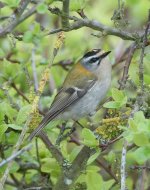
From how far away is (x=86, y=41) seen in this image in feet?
17.8

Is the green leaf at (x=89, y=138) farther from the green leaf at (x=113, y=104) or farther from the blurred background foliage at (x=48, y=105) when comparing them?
the green leaf at (x=113, y=104)

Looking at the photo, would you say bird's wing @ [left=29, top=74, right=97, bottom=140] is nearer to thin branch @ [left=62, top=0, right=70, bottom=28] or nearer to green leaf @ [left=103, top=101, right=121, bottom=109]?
thin branch @ [left=62, top=0, right=70, bottom=28]

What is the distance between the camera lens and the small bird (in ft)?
15.9

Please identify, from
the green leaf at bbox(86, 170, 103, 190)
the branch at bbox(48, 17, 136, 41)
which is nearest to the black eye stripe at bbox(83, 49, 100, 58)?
the branch at bbox(48, 17, 136, 41)

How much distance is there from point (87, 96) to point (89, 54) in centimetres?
45

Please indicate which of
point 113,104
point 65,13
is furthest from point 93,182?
point 65,13

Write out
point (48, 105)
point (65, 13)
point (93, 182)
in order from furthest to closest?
point (48, 105) < point (93, 182) < point (65, 13)

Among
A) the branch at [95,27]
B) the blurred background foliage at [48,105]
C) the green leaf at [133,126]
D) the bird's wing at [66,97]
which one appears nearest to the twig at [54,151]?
the blurred background foliage at [48,105]

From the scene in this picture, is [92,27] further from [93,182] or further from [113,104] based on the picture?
[93,182]

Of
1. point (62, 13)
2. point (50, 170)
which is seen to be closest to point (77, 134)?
point (50, 170)

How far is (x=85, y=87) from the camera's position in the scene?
5.15 m

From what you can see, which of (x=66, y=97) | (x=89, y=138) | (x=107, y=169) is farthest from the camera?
(x=66, y=97)

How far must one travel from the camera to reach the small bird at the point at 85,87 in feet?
15.9

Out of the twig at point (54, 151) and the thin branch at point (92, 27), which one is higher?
the thin branch at point (92, 27)
